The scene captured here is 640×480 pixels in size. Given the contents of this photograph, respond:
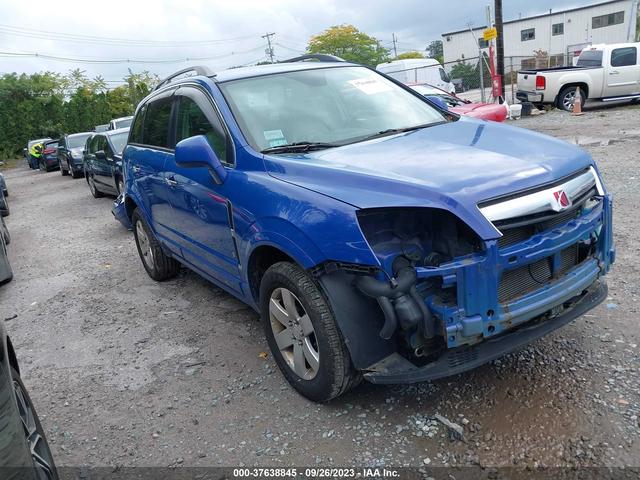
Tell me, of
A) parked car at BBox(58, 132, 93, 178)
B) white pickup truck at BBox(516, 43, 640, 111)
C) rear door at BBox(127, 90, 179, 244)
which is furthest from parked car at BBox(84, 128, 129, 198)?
white pickup truck at BBox(516, 43, 640, 111)

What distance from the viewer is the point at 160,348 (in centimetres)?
416

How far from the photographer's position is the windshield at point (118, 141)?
34.9 feet

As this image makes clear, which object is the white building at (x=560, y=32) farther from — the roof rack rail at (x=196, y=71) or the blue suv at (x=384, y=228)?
the blue suv at (x=384, y=228)

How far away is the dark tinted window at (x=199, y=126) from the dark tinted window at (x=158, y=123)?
0.31 m

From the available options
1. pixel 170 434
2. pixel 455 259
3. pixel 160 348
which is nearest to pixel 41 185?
pixel 160 348

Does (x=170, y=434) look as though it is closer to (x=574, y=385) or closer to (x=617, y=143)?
(x=574, y=385)

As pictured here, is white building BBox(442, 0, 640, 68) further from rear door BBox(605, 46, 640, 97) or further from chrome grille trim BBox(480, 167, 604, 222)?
chrome grille trim BBox(480, 167, 604, 222)

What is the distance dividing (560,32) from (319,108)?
2135 inches

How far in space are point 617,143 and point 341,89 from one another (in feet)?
27.6

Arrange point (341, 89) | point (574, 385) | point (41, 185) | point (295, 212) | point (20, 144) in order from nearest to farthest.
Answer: point (295, 212) < point (574, 385) < point (341, 89) < point (41, 185) < point (20, 144)

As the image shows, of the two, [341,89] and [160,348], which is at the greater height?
[341,89]

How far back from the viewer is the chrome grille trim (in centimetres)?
244

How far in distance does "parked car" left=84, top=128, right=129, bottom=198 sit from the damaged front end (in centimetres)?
804

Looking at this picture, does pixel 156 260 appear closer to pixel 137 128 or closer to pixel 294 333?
pixel 137 128
